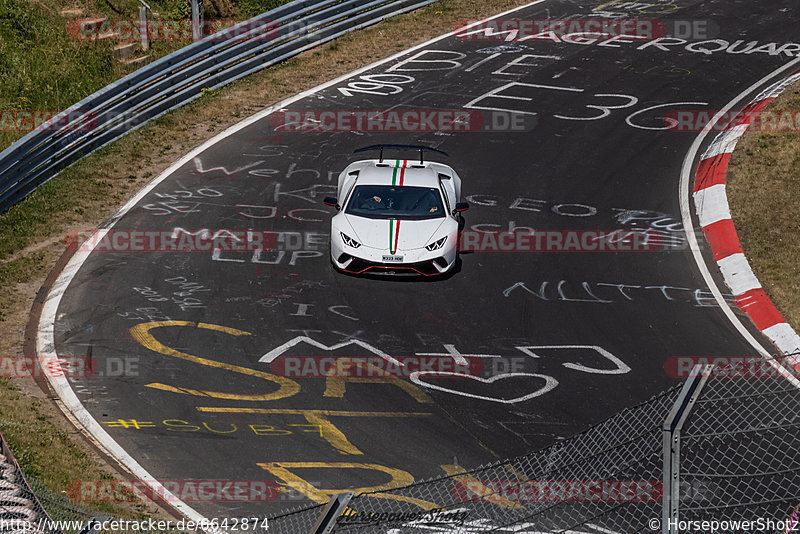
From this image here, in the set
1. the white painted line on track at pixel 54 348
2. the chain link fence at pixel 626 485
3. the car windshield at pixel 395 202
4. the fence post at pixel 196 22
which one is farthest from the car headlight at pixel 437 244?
the fence post at pixel 196 22

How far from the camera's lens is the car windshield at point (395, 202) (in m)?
14.4

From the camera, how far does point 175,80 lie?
65.8 feet

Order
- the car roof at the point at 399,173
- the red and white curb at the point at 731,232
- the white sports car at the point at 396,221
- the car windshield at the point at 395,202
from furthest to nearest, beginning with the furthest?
the car roof at the point at 399,173, the car windshield at the point at 395,202, the white sports car at the point at 396,221, the red and white curb at the point at 731,232

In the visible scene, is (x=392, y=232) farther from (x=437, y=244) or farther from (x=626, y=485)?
(x=626, y=485)

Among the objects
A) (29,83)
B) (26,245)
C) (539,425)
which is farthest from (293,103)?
(539,425)

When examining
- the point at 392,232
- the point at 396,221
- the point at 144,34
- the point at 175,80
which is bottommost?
the point at 392,232

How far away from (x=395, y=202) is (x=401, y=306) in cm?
188

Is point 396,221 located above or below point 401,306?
above

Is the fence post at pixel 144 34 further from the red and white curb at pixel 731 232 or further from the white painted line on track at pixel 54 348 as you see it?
the red and white curb at pixel 731 232

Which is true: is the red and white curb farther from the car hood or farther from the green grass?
the green grass

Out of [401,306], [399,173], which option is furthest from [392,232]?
[399,173]

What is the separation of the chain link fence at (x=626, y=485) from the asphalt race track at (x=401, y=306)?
579mm

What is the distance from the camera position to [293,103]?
20547 mm

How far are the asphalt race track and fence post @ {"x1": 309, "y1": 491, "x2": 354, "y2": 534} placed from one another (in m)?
3.78
